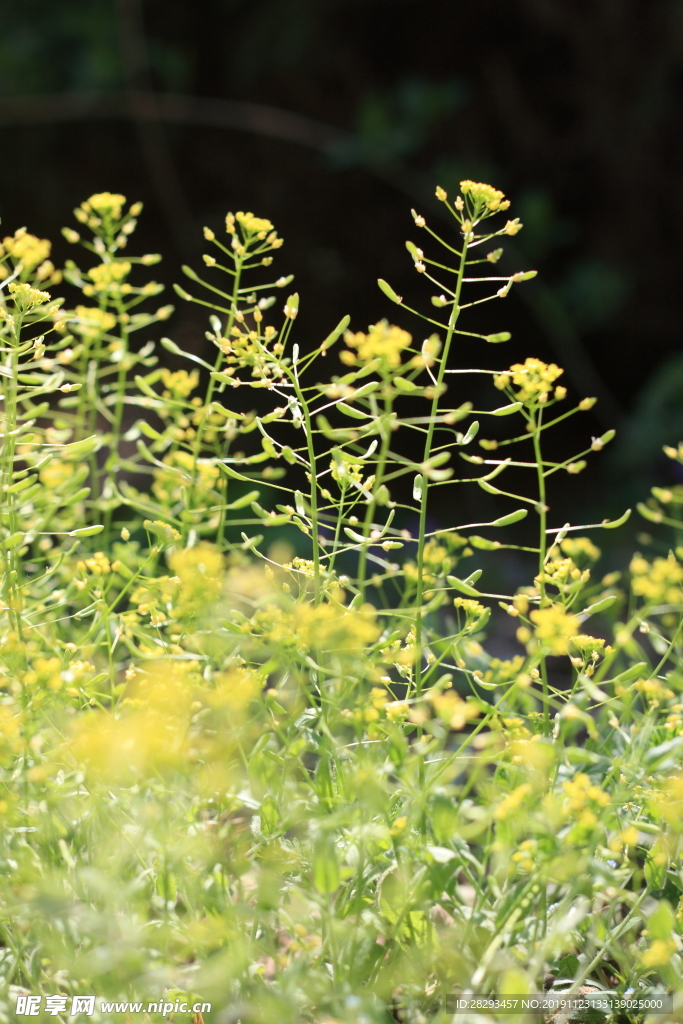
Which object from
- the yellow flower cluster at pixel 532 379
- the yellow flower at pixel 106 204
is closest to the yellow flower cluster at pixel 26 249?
the yellow flower at pixel 106 204

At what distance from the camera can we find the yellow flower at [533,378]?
547 millimetres

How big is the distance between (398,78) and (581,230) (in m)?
0.71

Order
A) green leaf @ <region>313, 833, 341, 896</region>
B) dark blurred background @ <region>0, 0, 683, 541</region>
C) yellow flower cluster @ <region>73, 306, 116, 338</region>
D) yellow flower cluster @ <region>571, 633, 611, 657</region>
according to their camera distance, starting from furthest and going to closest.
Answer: dark blurred background @ <region>0, 0, 683, 541</region>
yellow flower cluster @ <region>73, 306, 116, 338</region>
yellow flower cluster @ <region>571, 633, 611, 657</region>
green leaf @ <region>313, 833, 341, 896</region>

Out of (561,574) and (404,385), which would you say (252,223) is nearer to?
(404,385)

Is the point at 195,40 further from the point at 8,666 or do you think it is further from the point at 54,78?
the point at 8,666

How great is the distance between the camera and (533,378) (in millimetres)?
555

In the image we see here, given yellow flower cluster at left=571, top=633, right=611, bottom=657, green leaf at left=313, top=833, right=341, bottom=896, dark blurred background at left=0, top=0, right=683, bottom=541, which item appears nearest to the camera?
green leaf at left=313, top=833, right=341, bottom=896

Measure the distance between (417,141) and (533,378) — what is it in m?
2.13

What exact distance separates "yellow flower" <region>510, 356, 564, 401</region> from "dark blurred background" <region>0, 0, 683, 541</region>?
1.81m

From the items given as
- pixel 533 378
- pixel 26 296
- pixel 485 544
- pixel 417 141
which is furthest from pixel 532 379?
pixel 417 141

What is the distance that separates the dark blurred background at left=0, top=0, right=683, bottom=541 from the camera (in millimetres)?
2377

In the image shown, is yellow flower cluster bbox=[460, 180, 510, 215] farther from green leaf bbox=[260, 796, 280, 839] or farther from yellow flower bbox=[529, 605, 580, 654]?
green leaf bbox=[260, 796, 280, 839]

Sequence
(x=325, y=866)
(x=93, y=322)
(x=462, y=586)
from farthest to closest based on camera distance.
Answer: (x=93, y=322) < (x=462, y=586) < (x=325, y=866)

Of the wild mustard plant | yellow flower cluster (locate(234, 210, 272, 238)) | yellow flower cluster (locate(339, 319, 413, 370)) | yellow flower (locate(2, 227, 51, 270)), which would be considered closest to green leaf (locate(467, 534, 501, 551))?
the wild mustard plant
